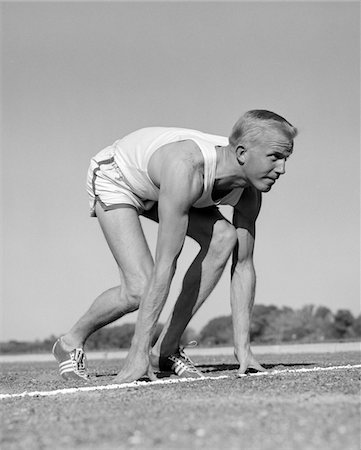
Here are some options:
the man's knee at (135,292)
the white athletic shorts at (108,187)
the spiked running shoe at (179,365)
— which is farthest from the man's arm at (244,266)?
the man's knee at (135,292)

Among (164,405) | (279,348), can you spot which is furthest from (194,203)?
(279,348)

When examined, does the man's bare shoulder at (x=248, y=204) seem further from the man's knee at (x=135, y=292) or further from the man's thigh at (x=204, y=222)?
the man's knee at (x=135, y=292)

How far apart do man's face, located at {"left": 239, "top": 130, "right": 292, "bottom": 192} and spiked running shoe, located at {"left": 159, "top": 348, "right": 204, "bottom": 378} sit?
1.41m

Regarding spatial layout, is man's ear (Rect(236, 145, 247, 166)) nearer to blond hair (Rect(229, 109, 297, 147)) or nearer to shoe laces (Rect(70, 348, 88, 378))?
blond hair (Rect(229, 109, 297, 147))

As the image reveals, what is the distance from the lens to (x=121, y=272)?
6.48 m

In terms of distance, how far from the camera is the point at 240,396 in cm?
446

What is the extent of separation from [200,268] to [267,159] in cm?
107

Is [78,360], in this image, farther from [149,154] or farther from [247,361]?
[149,154]

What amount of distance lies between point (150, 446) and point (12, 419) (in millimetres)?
1004

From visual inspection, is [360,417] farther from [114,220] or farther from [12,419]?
[114,220]

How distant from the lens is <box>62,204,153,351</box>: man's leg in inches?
249

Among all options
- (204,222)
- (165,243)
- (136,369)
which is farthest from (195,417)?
(204,222)

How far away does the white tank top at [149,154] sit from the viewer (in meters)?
6.17

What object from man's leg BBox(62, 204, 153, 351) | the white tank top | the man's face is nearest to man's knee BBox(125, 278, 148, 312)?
man's leg BBox(62, 204, 153, 351)
